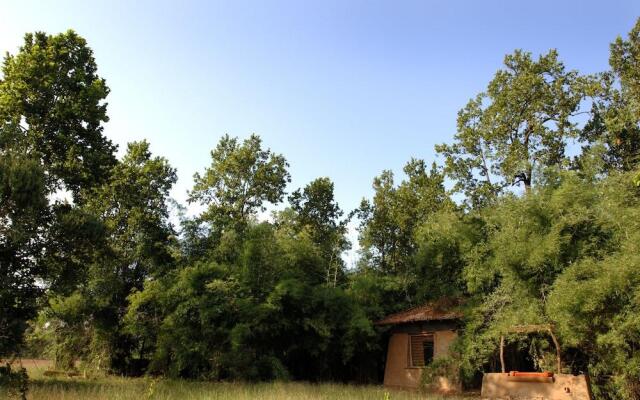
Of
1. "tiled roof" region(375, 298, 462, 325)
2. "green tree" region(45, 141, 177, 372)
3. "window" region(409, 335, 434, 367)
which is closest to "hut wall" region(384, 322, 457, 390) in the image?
"window" region(409, 335, 434, 367)

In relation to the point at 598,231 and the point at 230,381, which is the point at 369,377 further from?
the point at 598,231

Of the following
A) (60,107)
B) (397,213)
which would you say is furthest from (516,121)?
(60,107)

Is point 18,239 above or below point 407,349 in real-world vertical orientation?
above

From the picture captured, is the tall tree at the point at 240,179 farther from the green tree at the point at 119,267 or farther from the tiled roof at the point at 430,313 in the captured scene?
the tiled roof at the point at 430,313

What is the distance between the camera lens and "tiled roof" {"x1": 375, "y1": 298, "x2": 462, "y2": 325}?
62.1 feet

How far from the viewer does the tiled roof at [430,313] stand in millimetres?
18938

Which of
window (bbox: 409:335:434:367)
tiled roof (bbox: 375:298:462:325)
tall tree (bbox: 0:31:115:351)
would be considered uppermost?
tall tree (bbox: 0:31:115:351)

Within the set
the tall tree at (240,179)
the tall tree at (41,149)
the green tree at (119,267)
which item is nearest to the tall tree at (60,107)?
the tall tree at (41,149)

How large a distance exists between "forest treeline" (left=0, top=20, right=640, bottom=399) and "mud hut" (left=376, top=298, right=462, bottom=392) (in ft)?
2.95

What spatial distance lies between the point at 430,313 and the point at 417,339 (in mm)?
1485

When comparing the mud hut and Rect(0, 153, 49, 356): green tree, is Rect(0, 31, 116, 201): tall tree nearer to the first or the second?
Rect(0, 153, 49, 356): green tree

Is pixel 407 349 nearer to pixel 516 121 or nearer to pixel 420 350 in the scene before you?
pixel 420 350

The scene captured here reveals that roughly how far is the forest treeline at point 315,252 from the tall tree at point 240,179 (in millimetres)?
1477

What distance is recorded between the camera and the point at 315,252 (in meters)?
24.3
